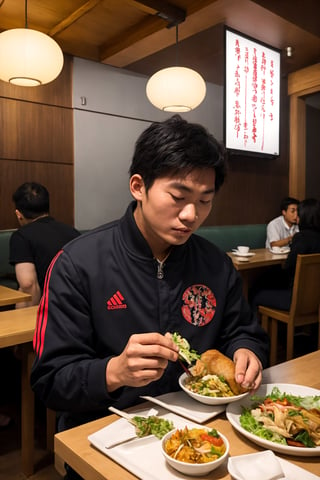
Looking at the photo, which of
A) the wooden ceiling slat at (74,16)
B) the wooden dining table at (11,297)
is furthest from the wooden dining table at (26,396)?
the wooden ceiling slat at (74,16)

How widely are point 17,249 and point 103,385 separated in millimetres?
1954

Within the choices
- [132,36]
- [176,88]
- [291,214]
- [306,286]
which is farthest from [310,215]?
[132,36]

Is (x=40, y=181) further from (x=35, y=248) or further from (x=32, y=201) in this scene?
(x=35, y=248)

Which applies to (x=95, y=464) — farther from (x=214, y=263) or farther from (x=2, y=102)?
(x=2, y=102)

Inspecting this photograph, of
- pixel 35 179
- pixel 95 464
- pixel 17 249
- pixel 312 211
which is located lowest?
pixel 95 464

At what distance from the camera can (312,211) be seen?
3.74 meters

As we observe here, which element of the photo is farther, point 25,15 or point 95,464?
point 25,15

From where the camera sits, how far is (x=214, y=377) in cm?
110

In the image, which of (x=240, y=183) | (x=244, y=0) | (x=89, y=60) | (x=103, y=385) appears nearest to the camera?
(x=103, y=385)

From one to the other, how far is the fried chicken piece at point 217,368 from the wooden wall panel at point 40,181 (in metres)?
3.59

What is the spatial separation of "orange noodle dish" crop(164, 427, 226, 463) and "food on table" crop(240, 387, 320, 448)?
4.1 inches

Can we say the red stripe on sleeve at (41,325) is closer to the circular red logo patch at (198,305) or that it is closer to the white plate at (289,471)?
the circular red logo patch at (198,305)

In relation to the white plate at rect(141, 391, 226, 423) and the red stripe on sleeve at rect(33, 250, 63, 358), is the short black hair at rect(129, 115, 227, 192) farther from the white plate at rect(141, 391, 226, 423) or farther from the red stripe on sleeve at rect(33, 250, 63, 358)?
the white plate at rect(141, 391, 226, 423)

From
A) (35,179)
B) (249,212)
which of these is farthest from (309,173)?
(35,179)
